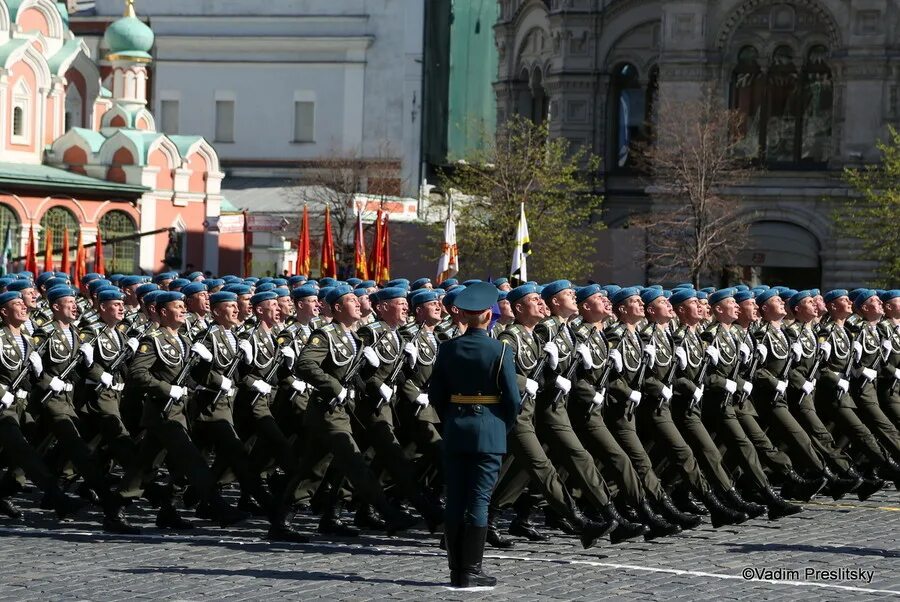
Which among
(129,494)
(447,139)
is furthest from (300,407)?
(447,139)

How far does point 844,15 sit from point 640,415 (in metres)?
36.1

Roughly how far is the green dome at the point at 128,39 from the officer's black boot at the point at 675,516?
148 ft

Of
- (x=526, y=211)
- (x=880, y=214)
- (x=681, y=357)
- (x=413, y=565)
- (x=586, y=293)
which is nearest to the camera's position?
(x=413, y=565)

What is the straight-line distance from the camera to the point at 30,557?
12484 mm

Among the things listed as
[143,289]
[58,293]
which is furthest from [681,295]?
[143,289]

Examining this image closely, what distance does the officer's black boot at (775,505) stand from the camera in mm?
14633

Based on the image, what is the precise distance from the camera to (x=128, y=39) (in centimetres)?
5731

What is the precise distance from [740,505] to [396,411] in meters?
2.64

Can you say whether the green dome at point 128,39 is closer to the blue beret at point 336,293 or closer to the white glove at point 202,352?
the blue beret at point 336,293

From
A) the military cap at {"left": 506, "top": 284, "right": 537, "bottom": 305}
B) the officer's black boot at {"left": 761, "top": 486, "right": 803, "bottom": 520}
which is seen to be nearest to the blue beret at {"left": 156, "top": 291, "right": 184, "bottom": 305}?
the military cap at {"left": 506, "top": 284, "right": 537, "bottom": 305}

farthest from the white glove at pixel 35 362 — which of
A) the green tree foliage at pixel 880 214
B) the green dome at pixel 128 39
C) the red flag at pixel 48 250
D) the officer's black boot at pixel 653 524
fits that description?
the green dome at pixel 128 39

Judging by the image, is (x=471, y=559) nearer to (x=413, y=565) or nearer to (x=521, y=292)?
(x=413, y=565)

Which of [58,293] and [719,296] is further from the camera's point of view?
[719,296]

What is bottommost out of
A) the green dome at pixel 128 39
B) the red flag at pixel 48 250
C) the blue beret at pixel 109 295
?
the blue beret at pixel 109 295
